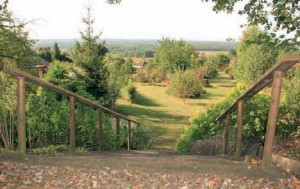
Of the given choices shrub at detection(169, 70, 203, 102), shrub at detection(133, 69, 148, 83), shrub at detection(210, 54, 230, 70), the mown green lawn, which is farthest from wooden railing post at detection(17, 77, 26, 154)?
shrub at detection(210, 54, 230, 70)

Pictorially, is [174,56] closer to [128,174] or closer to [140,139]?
[140,139]

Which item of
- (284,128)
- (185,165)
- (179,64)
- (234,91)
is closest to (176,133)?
(234,91)

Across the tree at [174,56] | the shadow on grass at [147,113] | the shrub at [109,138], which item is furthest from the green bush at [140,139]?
the tree at [174,56]

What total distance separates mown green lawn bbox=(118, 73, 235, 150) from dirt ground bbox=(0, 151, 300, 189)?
35.6ft

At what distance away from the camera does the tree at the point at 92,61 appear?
18828 mm

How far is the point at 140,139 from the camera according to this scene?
11.2m

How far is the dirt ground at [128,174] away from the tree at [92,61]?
48.6 ft

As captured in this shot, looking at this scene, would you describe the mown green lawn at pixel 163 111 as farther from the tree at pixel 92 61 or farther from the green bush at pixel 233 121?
the green bush at pixel 233 121

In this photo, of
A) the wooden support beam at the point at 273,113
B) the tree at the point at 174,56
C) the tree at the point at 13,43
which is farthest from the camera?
the tree at the point at 174,56

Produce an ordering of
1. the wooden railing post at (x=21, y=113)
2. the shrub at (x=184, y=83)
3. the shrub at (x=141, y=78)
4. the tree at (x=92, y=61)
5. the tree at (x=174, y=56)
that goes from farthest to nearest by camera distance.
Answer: the shrub at (x=141, y=78), the tree at (x=174, y=56), the shrub at (x=184, y=83), the tree at (x=92, y=61), the wooden railing post at (x=21, y=113)

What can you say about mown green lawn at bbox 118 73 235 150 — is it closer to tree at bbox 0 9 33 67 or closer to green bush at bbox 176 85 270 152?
green bush at bbox 176 85 270 152

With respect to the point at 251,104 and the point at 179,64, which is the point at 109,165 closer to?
the point at 251,104

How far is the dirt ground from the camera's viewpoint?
3283 millimetres

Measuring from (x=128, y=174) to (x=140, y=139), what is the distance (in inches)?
306
